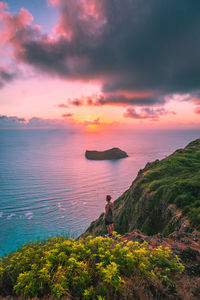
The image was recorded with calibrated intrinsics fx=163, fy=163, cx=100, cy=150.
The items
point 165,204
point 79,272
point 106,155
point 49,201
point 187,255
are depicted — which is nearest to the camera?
point 79,272

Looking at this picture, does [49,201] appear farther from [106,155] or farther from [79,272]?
[106,155]

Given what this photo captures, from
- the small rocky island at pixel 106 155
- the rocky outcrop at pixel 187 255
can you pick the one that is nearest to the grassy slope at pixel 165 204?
the rocky outcrop at pixel 187 255

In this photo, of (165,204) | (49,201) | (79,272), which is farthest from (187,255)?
(49,201)

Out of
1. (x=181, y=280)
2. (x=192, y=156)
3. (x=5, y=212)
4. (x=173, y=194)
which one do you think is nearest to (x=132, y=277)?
(x=181, y=280)

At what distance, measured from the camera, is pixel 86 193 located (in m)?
79.4

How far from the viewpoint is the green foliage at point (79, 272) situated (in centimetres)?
436

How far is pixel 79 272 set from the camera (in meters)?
4.65

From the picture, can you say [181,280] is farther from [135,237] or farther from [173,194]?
[173,194]

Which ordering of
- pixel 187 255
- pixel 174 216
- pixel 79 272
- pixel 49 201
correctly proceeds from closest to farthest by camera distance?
1. pixel 79 272
2. pixel 187 255
3. pixel 174 216
4. pixel 49 201

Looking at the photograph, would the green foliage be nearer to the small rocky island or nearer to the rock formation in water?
the rock formation in water

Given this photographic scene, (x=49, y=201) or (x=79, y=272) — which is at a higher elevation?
(x=79, y=272)

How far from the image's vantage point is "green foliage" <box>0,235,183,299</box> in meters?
4.36

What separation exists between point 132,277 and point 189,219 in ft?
30.9

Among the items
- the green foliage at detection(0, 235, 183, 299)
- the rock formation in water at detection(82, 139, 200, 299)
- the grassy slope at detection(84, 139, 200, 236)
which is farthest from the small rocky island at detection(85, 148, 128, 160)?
the green foliage at detection(0, 235, 183, 299)
